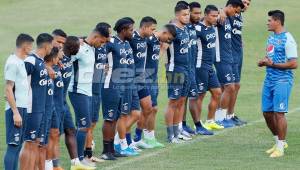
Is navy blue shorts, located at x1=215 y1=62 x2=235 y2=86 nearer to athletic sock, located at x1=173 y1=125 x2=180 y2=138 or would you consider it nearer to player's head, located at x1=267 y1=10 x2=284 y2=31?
athletic sock, located at x1=173 y1=125 x2=180 y2=138

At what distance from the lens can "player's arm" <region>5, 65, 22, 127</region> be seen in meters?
12.7

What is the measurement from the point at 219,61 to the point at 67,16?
47.0 feet

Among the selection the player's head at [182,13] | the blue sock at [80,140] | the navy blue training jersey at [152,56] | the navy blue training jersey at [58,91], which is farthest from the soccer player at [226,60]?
the navy blue training jersey at [58,91]

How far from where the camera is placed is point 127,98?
1584 cm

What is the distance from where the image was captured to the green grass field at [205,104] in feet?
50.0

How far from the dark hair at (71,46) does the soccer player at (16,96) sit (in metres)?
1.47

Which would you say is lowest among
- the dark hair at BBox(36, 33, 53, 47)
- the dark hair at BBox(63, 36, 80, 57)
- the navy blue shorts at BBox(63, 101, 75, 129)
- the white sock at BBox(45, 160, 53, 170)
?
the white sock at BBox(45, 160, 53, 170)

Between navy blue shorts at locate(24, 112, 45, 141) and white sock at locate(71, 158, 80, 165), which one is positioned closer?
navy blue shorts at locate(24, 112, 45, 141)

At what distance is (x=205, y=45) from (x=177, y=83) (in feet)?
5.18

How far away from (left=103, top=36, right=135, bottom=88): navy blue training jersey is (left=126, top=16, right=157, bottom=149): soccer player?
1.88 feet

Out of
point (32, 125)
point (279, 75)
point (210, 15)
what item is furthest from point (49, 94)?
point (210, 15)

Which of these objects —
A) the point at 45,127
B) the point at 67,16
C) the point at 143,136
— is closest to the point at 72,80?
the point at 45,127

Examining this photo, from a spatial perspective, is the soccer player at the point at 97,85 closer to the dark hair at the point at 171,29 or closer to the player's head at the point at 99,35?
the player's head at the point at 99,35

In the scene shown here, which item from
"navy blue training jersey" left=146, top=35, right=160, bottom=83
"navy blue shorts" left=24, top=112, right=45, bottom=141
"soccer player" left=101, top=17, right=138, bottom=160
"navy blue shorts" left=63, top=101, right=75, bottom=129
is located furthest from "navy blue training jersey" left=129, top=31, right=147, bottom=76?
"navy blue shorts" left=24, top=112, right=45, bottom=141
